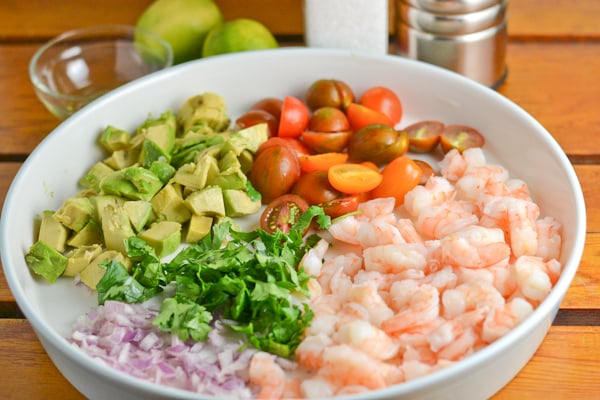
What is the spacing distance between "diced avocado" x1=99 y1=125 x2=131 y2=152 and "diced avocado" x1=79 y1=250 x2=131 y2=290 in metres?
0.34

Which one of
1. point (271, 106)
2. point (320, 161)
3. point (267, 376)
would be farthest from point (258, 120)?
point (267, 376)

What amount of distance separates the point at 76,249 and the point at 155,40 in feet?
2.37

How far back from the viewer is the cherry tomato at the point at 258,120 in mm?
1939

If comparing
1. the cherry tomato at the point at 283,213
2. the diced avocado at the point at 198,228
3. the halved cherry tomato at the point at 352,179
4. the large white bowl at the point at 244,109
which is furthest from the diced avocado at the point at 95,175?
the halved cherry tomato at the point at 352,179

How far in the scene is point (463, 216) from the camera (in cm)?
166

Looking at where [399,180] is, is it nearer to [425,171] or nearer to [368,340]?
[425,171]

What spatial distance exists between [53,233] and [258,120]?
0.50 metres

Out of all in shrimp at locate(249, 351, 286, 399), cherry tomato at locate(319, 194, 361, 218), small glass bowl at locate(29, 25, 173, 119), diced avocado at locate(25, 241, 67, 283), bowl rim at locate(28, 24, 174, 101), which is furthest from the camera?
small glass bowl at locate(29, 25, 173, 119)

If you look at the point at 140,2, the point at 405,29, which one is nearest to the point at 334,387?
the point at 405,29

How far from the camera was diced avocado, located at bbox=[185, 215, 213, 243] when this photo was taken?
169 cm

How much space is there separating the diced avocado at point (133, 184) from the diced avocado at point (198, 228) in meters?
0.10

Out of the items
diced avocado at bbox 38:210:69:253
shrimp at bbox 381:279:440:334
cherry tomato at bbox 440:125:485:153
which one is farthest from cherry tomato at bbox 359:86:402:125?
diced avocado at bbox 38:210:69:253

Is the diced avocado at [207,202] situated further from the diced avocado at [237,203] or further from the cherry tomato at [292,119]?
the cherry tomato at [292,119]

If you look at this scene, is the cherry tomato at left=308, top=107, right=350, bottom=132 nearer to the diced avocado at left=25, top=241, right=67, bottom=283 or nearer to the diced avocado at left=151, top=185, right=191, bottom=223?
the diced avocado at left=151, top=185, right=191, bottom=223
